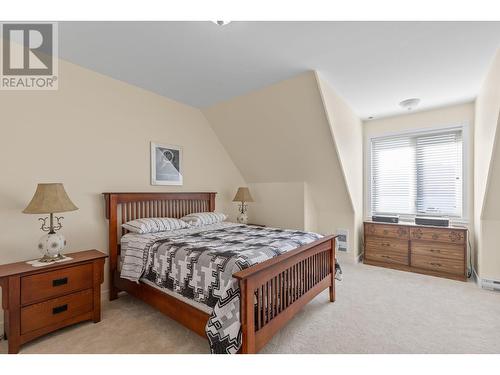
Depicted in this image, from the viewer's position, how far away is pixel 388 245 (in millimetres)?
3936

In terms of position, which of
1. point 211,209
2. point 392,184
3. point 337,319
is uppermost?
point 392,184

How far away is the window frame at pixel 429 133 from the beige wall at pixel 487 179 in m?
0.25

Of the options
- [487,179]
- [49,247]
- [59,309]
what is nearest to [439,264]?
[487,179]

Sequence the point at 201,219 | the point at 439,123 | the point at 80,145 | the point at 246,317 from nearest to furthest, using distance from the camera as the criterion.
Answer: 1. the point at 246,317
2. the point at 80,145
3. the point at 201,219
4. the point at 439,123

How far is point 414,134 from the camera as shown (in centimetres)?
407

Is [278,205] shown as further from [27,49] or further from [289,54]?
[27,49]

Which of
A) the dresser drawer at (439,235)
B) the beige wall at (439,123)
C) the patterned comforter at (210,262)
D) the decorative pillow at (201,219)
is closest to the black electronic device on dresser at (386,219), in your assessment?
the dresser drawer at (439,235)

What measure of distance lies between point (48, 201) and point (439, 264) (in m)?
4.85

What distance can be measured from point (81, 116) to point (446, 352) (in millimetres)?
4028

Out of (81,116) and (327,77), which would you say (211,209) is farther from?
(327,77)

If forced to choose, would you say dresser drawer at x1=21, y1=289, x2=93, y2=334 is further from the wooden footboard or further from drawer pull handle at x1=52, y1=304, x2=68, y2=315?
the wooden footboard

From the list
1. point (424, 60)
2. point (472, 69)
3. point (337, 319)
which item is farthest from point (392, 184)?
point (337, 319)

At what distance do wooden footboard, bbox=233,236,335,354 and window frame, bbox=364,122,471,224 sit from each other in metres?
2.33

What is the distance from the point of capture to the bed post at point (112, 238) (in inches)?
109
